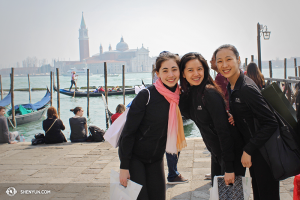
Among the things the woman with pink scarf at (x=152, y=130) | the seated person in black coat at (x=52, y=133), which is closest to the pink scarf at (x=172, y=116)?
the woman with pink scarf at (x=152, y=130)

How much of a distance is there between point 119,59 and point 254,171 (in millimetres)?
94817

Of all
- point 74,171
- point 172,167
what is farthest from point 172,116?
point 74,171

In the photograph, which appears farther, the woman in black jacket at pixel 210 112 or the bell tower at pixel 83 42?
the bell tower at pixel 83 42

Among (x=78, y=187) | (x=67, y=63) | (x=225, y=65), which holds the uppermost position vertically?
(x=67, y=63)

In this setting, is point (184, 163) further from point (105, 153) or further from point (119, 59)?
point (119, 59)

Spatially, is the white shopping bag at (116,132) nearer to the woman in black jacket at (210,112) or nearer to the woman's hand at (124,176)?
the woman's hand at (124,176)

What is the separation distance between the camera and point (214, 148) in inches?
50.6

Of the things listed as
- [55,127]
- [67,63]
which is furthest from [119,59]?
[55,127]

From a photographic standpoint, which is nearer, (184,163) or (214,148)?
(214,148)

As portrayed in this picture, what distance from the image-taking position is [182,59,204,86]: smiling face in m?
1.25

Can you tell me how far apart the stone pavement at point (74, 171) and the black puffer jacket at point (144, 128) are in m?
0.87

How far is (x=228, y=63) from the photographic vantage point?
4.10ft

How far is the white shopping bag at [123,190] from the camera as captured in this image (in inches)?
48.1

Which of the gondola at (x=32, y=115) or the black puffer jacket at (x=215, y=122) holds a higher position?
the black puffer jacket at (x=215, y=122)
